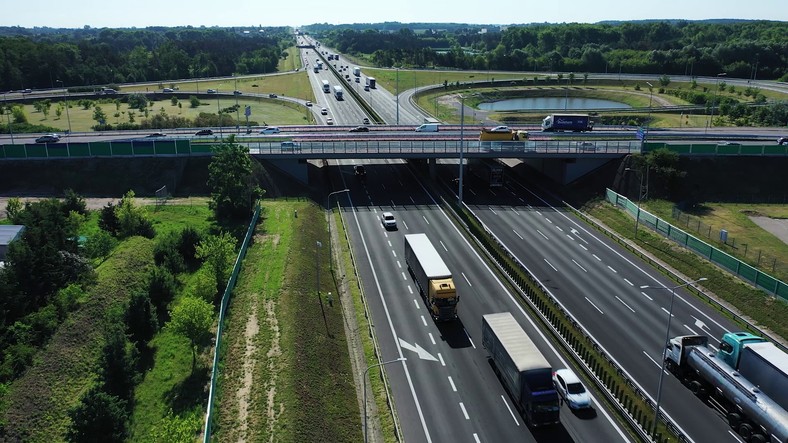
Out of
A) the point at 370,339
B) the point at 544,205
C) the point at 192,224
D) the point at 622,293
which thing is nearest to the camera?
the point at 370,339

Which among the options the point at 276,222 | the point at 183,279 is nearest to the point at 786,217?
the point at 276,222

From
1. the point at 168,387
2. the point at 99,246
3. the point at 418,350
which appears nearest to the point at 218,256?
the point at 99,246

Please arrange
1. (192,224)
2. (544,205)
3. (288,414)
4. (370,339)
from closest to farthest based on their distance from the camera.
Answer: (288,414)
(370,339)
(192,224)
(544,205)

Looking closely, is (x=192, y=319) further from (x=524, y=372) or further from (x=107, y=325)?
(x=524, y=372)

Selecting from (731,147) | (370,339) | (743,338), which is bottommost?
(370,339)

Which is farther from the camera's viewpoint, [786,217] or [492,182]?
[492,182]

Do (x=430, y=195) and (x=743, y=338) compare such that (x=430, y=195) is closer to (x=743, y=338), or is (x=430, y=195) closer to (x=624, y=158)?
(x=624, y=158)

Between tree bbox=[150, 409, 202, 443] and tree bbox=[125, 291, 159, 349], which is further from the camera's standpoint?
tree bbox=[125, 291, 159, 349]

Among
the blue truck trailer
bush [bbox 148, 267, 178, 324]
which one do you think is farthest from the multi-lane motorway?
bush [bbox 148, 267, 178, 324]

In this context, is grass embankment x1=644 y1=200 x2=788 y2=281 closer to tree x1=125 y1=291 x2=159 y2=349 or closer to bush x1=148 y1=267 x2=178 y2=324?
bush x1=148 y1=267 x2=178 y2=324
